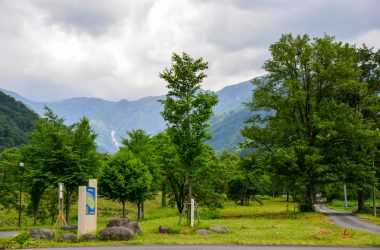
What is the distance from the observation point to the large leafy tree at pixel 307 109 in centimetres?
4000

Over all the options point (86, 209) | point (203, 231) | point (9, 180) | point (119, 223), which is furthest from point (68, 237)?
point (9, 180)

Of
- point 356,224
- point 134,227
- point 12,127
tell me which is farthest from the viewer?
point 12,127

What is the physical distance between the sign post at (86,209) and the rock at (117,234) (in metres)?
1.93

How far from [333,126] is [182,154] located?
19.1m

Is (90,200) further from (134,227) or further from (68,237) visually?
(134,227)

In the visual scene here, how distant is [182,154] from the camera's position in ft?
92.2

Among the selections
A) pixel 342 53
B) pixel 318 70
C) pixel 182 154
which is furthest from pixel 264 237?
pixel 342 53

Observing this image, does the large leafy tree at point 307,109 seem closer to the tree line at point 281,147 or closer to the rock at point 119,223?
the tree line at point 281,147

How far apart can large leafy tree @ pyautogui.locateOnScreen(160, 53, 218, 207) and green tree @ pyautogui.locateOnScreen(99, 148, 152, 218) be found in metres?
16.8

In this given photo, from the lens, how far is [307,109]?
141 feet

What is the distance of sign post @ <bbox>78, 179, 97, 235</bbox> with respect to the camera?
23.0m

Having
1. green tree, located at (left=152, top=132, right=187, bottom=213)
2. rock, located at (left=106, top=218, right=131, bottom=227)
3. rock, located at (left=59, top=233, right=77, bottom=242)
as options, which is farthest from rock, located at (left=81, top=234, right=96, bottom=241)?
green tree, located at (left=152, top=132, right=187, bottom=213)

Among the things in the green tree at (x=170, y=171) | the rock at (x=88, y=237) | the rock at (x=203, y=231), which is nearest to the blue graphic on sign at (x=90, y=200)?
the rock at (x=88, y=237)

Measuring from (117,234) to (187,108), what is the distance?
10.2 metres
